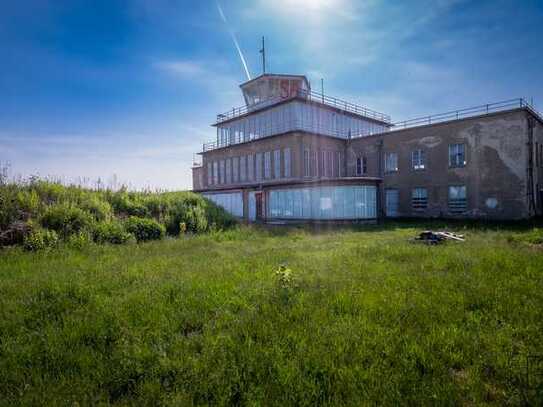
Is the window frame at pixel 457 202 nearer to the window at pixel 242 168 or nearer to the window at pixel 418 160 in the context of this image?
the window at pixel 418 160

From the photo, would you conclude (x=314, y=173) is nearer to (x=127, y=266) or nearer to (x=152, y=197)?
(x=152, y=197)

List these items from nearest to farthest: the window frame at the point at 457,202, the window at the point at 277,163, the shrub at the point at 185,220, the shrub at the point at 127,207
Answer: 1. the shrub at the point at 127,207
2. the shrub at the point at 185,220
3. the window frame at the point at 457,202
4. the window at the point at 277,163

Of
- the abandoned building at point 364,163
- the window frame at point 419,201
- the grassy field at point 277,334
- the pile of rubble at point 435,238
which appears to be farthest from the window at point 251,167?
the grassy field at point 277,334

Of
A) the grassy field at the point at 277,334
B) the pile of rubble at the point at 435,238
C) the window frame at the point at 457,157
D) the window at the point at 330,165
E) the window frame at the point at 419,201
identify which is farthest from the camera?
the window at the point at 330,165

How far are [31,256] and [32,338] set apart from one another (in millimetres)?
6889

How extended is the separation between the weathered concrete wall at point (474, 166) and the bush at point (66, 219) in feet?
77.2

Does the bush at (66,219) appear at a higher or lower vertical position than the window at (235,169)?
lower

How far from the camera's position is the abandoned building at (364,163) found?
2141 cm

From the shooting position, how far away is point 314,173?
29453 mm

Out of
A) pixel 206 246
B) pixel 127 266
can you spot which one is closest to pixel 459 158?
pixel 206 246

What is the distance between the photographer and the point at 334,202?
22062 mm

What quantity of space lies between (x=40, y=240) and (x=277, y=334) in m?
11.0

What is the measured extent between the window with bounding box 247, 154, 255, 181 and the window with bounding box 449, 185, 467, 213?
61.4 ft

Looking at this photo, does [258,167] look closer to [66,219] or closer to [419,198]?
[419,198]
